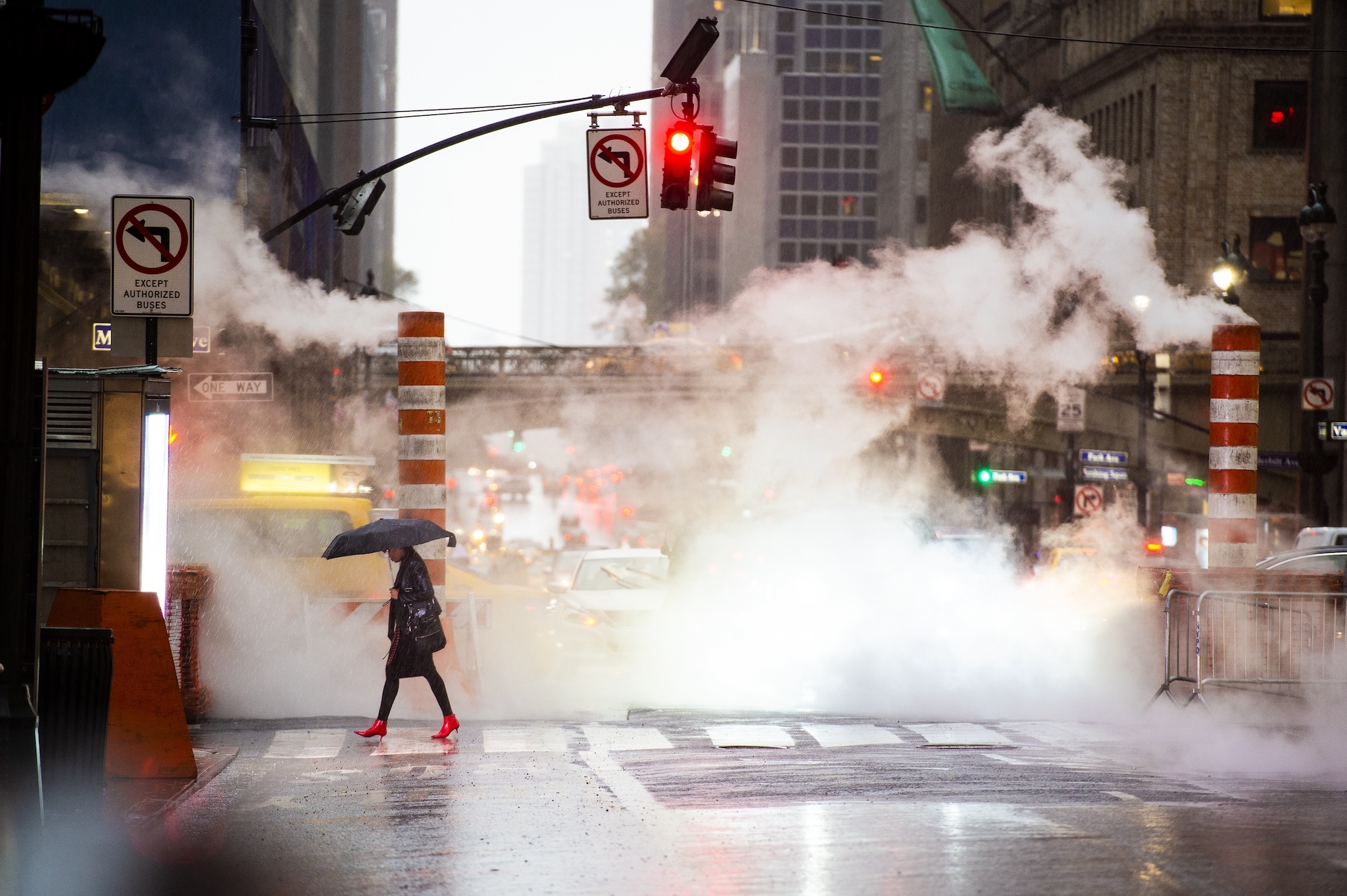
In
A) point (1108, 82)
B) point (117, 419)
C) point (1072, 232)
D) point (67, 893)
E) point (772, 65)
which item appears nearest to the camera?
point (67, 893)

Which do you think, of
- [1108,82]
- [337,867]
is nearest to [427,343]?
[337,867]

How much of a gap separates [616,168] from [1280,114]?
4049cm

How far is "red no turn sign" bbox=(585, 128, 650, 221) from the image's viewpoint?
15328mm

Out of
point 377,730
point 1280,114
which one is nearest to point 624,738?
point 377,730

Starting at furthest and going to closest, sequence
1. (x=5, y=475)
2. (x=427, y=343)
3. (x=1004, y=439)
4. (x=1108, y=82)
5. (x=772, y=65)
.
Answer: (x=772, y=65) < (x=1108, y=82) < (x=1004, y=439) < (x=427, y=343) < (x=5, y=475)

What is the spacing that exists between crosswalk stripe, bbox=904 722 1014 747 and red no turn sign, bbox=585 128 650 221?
20.6 feet

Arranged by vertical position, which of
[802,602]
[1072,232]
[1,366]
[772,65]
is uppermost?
[772,65]

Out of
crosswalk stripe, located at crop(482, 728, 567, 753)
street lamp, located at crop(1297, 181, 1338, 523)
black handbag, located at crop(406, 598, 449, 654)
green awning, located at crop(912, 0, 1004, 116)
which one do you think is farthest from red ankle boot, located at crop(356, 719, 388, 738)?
green awning, located at crop(912, 0, 1004, 116)

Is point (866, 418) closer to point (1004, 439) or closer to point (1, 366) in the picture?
point (1004, 439)

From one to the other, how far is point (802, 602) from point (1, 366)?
14.5 meters

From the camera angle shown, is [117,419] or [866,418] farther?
[866,418]

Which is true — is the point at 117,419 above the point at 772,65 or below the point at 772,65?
below

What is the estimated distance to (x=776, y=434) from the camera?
3177 cm

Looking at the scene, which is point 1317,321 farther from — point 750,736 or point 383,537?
point 383,537
